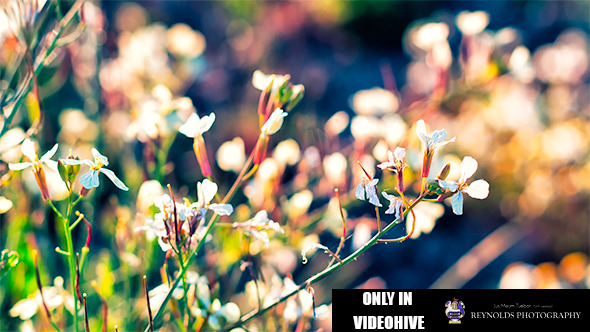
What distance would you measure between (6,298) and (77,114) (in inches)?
19.2

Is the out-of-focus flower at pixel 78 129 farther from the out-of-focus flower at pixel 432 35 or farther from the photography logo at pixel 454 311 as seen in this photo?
the photography logo at pixel 454 311

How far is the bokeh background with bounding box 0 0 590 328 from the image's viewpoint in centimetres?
91

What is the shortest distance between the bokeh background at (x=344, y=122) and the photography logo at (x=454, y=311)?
0.12 meters

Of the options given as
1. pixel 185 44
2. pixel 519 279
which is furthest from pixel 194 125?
pixel 519 279

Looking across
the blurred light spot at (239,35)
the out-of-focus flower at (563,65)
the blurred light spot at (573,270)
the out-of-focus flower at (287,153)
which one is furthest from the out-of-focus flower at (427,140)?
the blurred light spot at (239,35)

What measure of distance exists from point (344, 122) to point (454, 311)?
0.43m

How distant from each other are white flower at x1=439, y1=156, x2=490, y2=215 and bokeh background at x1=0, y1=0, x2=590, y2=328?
238mm

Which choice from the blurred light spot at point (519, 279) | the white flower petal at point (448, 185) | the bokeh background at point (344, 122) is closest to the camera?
the white flower petal at point (448, 185)

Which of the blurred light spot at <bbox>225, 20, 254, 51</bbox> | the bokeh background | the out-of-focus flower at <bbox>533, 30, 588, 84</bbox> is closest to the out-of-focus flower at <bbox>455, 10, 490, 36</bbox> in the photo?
the bokeh background

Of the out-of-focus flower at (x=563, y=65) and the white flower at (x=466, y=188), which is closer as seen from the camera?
the white flower at (x=466, y=188)

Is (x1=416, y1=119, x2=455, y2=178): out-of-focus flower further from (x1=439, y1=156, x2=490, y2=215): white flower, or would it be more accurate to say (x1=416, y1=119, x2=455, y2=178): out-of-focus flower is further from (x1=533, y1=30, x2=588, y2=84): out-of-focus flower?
(x1=533, y1=30, x2=588, y2=84): out-of-focus flower

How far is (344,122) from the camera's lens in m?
0.98

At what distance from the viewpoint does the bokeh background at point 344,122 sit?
907 millimetres

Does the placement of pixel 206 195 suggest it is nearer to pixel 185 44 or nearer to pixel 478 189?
pixel 478 189
